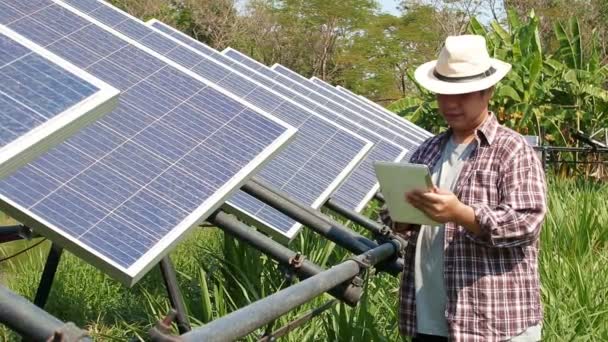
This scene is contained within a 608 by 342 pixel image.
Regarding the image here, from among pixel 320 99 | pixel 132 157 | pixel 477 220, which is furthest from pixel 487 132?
pixel 320 99

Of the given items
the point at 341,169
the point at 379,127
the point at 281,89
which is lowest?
the point at 379,127

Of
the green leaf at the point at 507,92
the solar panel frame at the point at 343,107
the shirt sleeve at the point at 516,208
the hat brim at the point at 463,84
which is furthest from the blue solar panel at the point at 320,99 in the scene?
the shirt sleeve at the point at 516,208

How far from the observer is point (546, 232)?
690cm

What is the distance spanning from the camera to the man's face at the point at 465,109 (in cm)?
339

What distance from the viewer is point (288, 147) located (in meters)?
6.44

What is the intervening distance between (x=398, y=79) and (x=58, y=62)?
145 feet

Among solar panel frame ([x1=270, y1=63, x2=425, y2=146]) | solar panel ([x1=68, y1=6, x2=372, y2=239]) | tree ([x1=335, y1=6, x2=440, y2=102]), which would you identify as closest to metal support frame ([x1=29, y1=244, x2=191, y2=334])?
solar panel ([x1=68, y1=6, x2=372, y2=239])

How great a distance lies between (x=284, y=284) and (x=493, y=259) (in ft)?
7.66

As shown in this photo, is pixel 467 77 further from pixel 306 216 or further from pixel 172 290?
pixel 172 290

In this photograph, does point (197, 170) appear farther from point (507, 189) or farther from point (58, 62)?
point (507, 189)

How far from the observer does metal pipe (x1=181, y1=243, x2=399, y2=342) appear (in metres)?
2.21

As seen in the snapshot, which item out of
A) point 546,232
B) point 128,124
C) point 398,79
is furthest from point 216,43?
point 128,124

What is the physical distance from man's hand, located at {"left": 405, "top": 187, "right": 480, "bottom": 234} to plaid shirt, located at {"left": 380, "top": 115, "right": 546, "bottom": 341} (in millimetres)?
90

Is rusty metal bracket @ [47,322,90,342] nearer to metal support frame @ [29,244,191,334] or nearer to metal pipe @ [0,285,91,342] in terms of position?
metal pipe @ [0,285,91,342]
